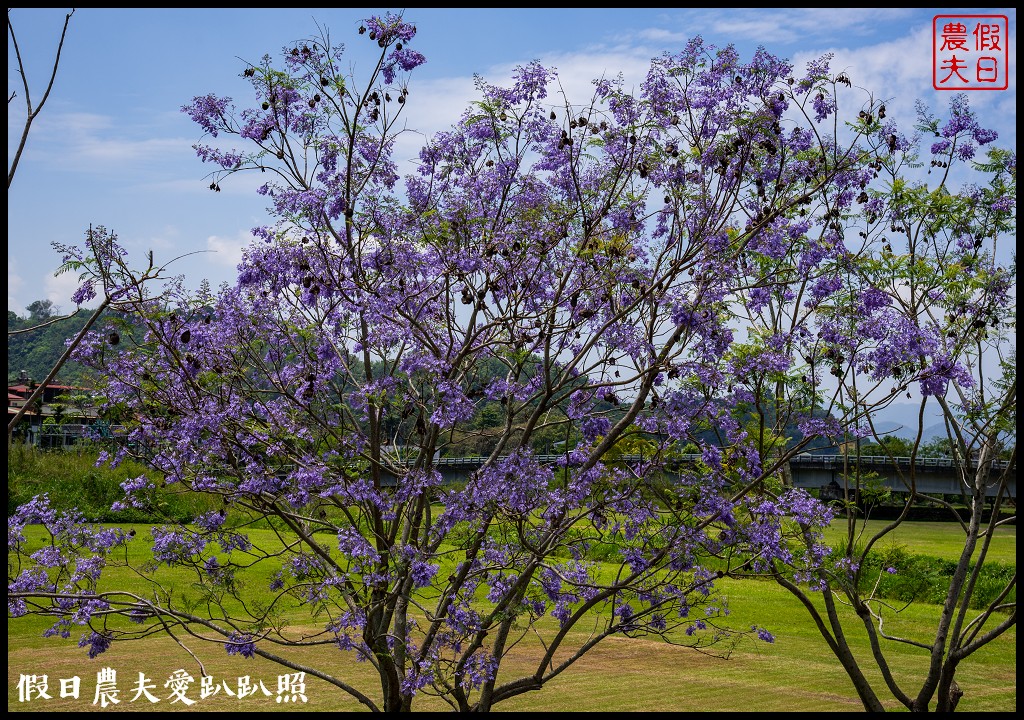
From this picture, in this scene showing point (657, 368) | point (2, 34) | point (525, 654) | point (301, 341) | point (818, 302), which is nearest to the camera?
point (2, 34)

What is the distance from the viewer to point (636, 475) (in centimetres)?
559

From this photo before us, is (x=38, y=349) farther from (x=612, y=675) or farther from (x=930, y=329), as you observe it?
(x=930, y=329)

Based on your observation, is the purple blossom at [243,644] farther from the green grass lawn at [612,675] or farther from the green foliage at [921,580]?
the green foliage at [921,580]

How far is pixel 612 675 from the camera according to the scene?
10727mm

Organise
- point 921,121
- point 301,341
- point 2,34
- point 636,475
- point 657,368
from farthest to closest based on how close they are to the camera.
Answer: point 921,121 < point 301,341 < point 636,475 < point 657,368 < point 2,34

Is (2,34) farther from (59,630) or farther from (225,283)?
(59,630)

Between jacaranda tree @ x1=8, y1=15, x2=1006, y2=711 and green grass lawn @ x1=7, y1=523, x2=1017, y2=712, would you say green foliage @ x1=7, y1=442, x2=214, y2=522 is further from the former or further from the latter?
jacaranda tree @ x1=8, y1=15, x2=1006, y2=711

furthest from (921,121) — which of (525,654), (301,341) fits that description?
(525,654)

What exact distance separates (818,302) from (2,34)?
4988 millimetres

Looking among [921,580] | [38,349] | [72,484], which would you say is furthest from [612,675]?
[38,349]

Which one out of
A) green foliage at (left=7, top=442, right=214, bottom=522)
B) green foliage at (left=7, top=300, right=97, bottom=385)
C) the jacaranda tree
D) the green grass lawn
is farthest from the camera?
green foliage at (left=7, top=300, right=97, bottom=385)

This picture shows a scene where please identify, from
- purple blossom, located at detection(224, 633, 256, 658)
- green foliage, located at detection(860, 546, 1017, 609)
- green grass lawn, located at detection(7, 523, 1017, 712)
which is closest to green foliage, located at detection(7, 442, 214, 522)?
green grass lawn, located at detection(7, 523, 1017, 712)

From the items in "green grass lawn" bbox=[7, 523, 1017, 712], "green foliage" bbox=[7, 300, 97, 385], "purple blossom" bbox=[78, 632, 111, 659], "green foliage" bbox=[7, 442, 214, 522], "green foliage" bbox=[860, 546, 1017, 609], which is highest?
"green foliage" bbox=[7, 300, 97, 385]

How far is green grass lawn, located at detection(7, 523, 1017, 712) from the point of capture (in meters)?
9.22
